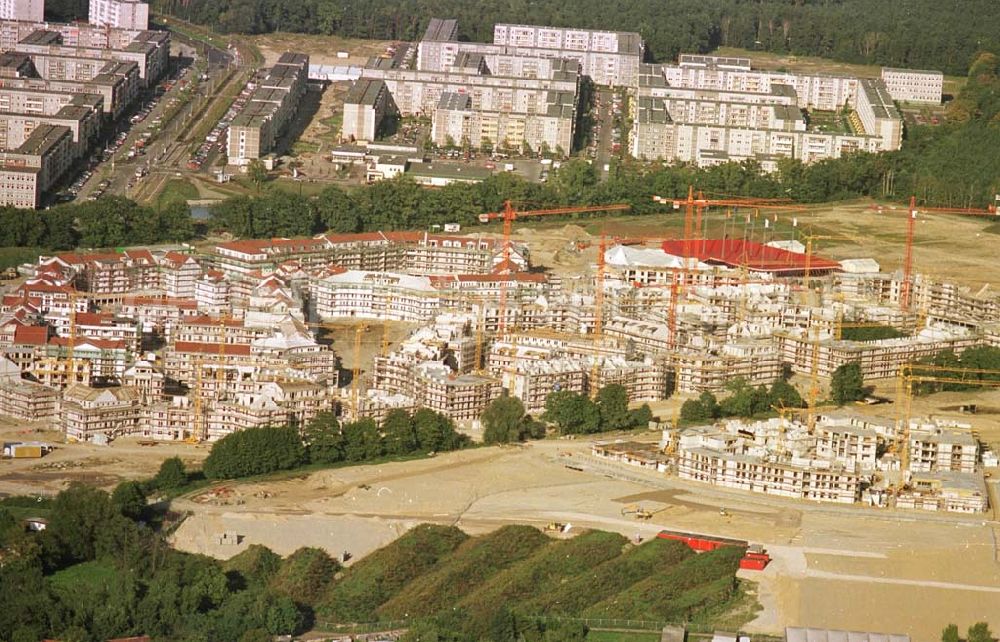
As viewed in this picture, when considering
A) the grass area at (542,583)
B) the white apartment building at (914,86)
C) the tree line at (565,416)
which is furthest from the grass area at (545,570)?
the white apartment building at (914,86)

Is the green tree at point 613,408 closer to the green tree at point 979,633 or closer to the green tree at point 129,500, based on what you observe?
the green tree at point 129,500

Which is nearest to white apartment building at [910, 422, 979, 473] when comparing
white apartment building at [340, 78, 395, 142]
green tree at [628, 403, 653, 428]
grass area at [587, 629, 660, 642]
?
green tree at [628, 403, 653, 428]

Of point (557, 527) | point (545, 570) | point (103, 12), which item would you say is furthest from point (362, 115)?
point (545, 570)

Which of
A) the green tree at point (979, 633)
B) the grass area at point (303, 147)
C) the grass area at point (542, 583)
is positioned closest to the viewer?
the green tree at point (979, 633)

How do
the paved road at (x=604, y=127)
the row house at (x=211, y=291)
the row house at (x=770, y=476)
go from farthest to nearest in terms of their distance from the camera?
the paved road at (x=604, y=127) → the row house at (x=211, y=291) → the row house at (x=770, y=476)

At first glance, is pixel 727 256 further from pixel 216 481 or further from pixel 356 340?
pixel 216 481

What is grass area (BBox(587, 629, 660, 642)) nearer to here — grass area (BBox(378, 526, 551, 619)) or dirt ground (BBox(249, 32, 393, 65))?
grass area (BBox(378, 526, 551, 619))
